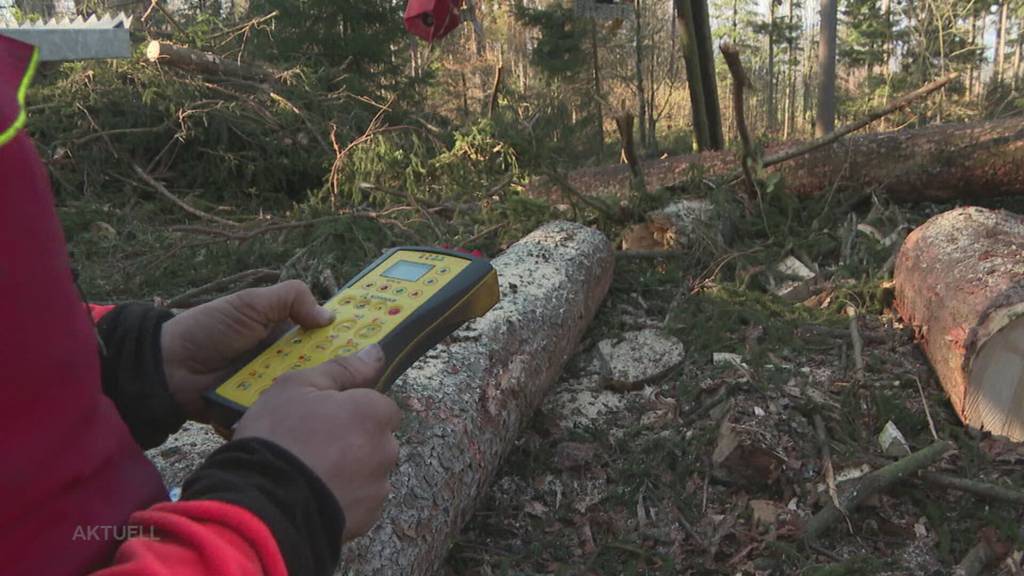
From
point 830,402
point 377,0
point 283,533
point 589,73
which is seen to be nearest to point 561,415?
point 830,402

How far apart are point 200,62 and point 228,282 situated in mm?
3531

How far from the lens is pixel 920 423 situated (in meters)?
2.47

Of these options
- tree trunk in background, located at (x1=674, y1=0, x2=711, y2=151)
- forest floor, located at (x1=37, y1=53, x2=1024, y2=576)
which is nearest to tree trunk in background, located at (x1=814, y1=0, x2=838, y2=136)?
tree trunk in background, located at (x1=674, y1=0, x2=711, y2=151)

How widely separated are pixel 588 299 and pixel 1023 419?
69.1 inches

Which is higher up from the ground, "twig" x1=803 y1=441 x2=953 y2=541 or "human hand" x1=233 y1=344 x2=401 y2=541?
"human hand" x1=233 y1=344 x2=401 y2=541

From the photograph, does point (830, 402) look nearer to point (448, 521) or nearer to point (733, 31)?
point (448, 521)

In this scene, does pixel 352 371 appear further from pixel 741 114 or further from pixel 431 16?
pixel 431 16

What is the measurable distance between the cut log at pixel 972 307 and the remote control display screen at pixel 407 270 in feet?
6.93

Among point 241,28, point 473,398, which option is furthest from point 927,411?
point 241,28

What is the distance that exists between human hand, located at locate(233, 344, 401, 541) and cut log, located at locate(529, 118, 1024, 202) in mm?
3936

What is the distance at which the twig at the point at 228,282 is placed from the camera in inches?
145

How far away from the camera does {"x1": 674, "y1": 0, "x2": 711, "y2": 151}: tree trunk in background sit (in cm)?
673

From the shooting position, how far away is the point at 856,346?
9.52ft

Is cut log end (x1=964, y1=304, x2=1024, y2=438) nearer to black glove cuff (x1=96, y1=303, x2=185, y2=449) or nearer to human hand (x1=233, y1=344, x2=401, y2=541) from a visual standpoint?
human hand (x1=233, y1=344, x2=401, y2=541)
